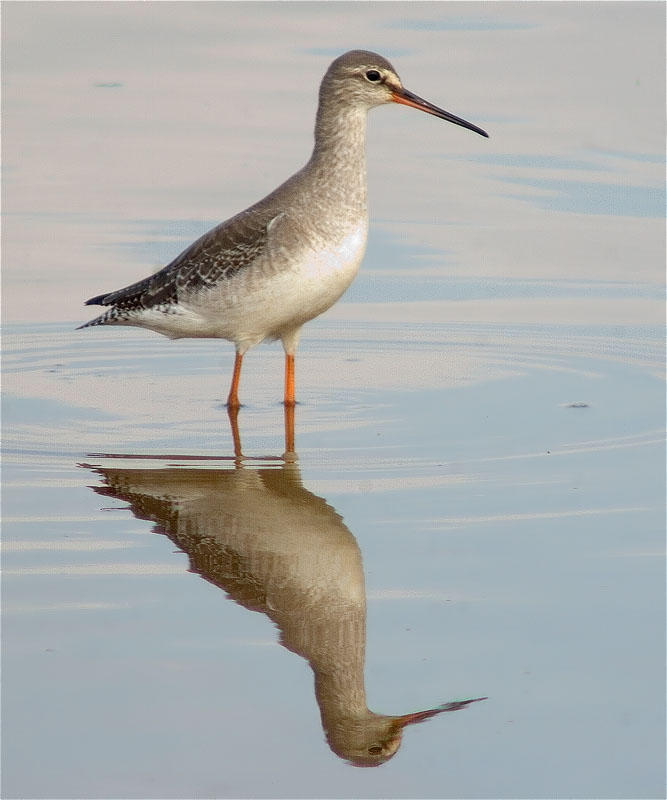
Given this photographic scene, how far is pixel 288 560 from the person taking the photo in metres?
6.54

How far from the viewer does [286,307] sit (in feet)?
29.4

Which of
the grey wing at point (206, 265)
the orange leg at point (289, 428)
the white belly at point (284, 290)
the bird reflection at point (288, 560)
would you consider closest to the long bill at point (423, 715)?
the bird reflection at point (288, 560)

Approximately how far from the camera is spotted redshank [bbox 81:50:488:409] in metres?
8.85

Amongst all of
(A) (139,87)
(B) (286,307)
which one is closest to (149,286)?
(B) (286,307)

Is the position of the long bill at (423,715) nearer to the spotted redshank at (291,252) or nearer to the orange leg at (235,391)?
the spotted redshank at (291,252)

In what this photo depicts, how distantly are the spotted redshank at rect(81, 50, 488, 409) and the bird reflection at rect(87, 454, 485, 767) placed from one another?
1.28 metres

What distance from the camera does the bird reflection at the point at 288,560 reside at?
Result: 5129 mm

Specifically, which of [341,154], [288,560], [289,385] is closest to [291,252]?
[341,154]

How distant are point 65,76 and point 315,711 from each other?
13.0m

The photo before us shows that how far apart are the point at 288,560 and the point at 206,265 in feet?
10.7

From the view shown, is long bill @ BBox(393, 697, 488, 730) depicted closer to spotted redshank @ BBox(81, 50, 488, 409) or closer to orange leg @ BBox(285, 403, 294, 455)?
orange leg @ BBox(285, 403, 294, 455)

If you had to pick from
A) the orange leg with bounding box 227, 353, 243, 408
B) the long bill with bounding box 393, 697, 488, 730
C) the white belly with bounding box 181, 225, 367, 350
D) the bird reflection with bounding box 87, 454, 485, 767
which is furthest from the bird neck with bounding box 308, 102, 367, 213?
the long bill with bounding box 393, 697, 488, 730

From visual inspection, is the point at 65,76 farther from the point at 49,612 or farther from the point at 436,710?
the point at 436,710

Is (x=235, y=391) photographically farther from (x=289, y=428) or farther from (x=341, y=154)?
(x=341, y=154)
